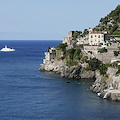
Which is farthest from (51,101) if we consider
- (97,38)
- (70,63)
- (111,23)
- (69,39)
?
(111,23)

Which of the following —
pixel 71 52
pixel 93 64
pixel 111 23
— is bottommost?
pixel 93 64

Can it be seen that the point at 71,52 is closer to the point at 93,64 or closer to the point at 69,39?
the point at 93,64

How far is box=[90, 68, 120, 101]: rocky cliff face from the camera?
77.2 m

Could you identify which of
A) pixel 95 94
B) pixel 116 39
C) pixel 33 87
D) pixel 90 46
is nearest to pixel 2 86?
pixel 33 87

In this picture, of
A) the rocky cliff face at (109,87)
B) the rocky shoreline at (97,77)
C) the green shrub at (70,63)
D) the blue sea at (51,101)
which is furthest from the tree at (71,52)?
the rocky cliff face at (109,87)

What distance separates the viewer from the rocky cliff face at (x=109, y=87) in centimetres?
7718

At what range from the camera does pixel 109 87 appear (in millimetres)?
82562

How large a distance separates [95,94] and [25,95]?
1553 centimetres

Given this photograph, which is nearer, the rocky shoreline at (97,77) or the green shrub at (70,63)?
the rocky shoreline at (97,77)

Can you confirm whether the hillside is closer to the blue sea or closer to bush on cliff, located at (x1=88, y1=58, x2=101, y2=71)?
bush on cliff, located at (x1=88, y1=58, x2=101, y2=71)

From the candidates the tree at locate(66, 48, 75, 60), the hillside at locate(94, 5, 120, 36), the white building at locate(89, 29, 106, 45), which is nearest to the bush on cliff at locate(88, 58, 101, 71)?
the tree at locate(66, 48, 75, 60)

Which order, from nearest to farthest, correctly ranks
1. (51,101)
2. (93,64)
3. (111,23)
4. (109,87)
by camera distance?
(51,101) → (109,87) → (93,64) → (111,23)

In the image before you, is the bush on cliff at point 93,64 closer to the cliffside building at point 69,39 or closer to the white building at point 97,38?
the white building at point 97,38

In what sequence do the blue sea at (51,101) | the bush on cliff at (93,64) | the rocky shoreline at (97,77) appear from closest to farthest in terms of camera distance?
Result: the blue sea at (51,101) → the rocky shoreline at (97,77) → the bush on cliff at (93,64)
